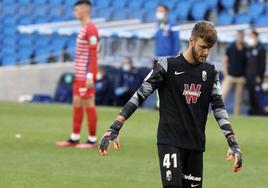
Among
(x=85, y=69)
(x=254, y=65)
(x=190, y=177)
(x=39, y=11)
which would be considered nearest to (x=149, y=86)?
(x=190, y=177)

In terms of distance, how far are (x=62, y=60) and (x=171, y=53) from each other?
367 inches

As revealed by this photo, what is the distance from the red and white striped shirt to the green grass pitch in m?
1.29

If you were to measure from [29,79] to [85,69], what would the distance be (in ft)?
46.1

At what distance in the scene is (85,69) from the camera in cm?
1397

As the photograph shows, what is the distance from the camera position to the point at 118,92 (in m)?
25.1

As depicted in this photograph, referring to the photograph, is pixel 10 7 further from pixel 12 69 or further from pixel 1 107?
pixel 1 107

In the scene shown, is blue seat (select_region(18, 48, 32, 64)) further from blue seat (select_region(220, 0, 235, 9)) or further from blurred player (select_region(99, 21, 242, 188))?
blurred player (select_region(99, 21, 242, 188))

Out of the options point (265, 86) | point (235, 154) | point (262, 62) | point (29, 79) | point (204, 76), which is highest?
point (204, 76)

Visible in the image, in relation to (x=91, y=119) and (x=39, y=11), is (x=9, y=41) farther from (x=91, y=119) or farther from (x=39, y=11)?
(x=91, y=119)

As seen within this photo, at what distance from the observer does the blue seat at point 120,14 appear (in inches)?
1210

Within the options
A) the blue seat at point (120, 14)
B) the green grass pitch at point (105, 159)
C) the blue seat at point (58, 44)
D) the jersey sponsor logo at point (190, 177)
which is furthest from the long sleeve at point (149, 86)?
the blue seat at point (120, 14)

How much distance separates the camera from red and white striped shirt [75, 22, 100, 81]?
1381 centimetres

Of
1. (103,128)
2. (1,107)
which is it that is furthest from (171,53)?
(1,107)

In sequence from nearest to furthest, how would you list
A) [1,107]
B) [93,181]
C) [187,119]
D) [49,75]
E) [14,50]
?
[187,119] < [93,181] < [1,107] < [49,75] < [14,50]
